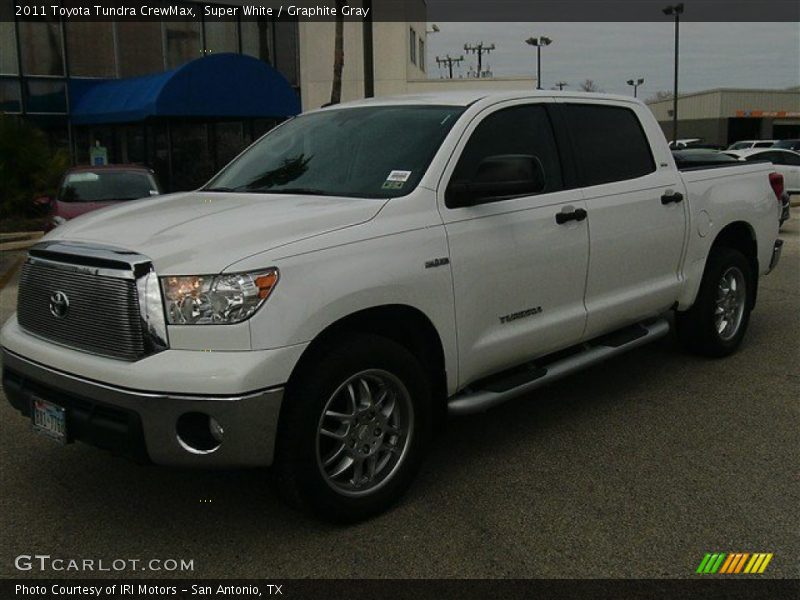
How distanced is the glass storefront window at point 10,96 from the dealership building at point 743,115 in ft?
184

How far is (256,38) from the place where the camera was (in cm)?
2738

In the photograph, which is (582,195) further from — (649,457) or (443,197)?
(649,457)

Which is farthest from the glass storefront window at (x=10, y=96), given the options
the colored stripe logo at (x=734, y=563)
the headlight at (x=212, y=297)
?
the colored stripe logo at (x=734, y=563)

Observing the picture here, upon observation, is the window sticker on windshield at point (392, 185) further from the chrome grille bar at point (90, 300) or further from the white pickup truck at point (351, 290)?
the chrome grille bar at point (90, 300)

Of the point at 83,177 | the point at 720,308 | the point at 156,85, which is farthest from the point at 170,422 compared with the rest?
the point at 156,85

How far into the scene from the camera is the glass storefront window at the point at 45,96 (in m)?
22.8

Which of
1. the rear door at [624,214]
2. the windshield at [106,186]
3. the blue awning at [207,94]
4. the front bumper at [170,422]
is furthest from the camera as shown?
the blue awning at [207,94]

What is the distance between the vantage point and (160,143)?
2394cm

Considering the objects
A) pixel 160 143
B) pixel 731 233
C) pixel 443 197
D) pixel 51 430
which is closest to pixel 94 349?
pixel 51 430

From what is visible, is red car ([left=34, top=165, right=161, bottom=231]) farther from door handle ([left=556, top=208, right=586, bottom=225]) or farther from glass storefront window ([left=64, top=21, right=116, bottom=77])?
glass storefront window ([left=64, top=21, right=116, bottom=77])

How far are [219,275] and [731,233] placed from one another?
4519mm

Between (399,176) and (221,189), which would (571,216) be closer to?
(399,176)

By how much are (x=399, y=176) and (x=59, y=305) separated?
1682 mm

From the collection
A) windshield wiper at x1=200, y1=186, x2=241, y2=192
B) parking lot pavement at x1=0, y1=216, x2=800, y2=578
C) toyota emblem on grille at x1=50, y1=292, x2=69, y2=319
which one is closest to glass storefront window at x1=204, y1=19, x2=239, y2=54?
parking lot pavement at x1=0, y1=216, x2=800, y2=578
